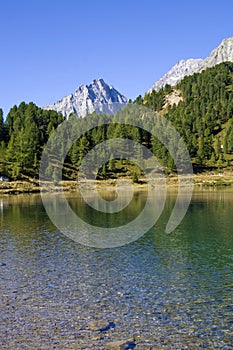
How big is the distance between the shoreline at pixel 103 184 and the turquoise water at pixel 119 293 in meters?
92.7

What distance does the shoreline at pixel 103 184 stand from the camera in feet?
450

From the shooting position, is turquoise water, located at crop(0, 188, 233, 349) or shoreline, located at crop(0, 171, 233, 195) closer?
turquoise water, located at crop(0, 188, 233, 349)

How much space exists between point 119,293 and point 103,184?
13030 centimetres

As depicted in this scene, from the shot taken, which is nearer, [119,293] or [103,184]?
[119,293]

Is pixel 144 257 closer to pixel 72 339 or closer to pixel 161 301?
pixel 161 301

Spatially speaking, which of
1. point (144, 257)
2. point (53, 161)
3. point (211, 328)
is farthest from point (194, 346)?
point (53, 161)

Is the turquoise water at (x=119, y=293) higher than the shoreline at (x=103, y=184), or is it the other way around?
the shoreline at (x=103, y=184)

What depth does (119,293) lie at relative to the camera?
1039 inches

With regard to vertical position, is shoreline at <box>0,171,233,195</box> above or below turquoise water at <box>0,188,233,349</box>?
above

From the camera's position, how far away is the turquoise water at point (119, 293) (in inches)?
768

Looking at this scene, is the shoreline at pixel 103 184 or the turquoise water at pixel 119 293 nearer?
the turquoise water at pixel 119 293

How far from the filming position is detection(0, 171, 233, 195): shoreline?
137250 mm

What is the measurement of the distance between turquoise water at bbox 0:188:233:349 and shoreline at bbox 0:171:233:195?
92.7 m

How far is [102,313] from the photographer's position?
74.7 ft
